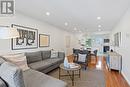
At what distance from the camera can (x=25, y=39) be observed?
4316 mm

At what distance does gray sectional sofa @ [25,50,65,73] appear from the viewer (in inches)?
147

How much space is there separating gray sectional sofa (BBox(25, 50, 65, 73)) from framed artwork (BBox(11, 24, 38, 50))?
0.41 metres

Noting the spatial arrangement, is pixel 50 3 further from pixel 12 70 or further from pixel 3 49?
pixel 12 70

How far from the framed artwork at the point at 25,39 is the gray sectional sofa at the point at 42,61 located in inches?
16.0

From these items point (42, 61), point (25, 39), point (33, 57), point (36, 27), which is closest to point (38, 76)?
point (33, 57)

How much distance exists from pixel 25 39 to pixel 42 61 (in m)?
1.13

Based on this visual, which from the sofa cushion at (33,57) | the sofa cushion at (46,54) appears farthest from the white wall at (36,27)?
the sofa cushion at (46,54)

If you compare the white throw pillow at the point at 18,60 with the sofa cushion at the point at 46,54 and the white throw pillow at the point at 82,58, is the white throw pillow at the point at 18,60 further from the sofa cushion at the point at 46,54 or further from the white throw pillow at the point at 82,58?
the white throw pillow at the point at 82,58

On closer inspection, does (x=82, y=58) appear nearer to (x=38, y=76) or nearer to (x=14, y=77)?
(x=38, y=76)

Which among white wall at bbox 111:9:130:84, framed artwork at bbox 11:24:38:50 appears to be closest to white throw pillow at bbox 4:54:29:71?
framed artwork at bbox 11:24:38:50

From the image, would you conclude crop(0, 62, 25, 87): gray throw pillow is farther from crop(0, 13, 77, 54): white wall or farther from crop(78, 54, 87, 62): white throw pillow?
crop(78, 54, 87, 62): white throw pillow

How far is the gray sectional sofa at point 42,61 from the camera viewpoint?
3.75 meters

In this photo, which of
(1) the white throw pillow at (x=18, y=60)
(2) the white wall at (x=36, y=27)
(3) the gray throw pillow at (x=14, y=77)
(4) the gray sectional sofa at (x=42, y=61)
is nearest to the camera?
(3) the gray throw pillow at (x=14, y=77)

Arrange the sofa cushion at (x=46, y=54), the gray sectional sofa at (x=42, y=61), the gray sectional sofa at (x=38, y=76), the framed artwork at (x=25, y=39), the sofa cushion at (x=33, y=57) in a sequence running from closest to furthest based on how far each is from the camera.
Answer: the gray sectional sofa at (x=38, y=76), the gray sectional sofa at (x=42, y=61), the framed artwork at (x=25, y=39), the sofa cushion at (x=33, y=57), the sofa cushion at (x=46, y=54)
